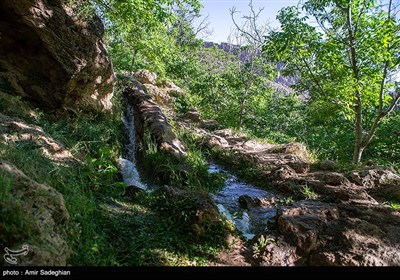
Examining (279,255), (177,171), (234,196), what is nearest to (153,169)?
(177,171)

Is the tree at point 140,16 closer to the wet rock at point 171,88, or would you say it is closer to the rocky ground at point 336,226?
the rocky ground at point 336,226

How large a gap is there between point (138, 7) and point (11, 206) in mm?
5351

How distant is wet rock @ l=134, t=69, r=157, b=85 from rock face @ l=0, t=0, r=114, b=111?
9.93 m

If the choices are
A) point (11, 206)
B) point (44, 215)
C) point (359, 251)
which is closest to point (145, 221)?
point (44, 215)

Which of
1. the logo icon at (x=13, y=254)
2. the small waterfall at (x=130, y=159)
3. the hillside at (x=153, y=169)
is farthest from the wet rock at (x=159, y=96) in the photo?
the logo icon at (x=13, y=254)

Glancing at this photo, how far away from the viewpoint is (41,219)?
264cm

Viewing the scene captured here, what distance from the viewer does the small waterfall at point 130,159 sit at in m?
6.37

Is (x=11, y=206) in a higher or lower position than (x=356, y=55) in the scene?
lower

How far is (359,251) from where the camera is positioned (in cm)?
349

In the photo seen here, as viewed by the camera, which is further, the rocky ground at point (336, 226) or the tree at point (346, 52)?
the tree at point (346, 52)

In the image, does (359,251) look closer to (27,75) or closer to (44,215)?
(44,215)

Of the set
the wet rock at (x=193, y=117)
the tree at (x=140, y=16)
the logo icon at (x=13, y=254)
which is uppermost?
the tree at (x=140, y=16)

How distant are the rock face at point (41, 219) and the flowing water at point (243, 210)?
8.50 feet

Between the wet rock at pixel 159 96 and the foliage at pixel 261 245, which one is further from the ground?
the wet rock at pixel 159 96
